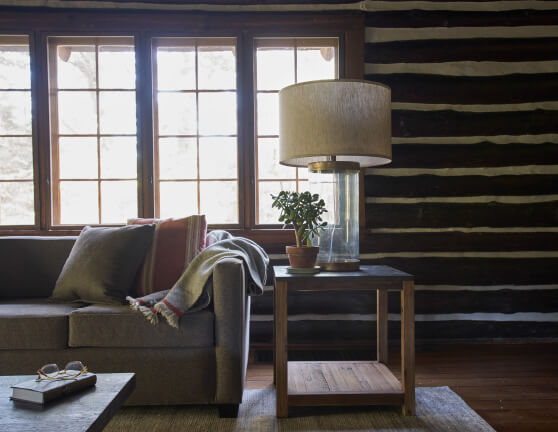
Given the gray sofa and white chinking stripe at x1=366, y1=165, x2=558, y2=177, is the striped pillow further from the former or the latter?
white chinking stripe at x1=366, y1=165, x2=558, y2=177

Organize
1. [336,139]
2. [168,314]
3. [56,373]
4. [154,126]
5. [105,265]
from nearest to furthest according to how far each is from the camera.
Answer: [56,373], [168,314], [336,139], [105,265], [154,126]

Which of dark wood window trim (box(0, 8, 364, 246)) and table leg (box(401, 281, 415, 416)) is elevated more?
dark wood window trim (box(0, 8, 364, 246))

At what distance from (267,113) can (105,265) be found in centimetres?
169

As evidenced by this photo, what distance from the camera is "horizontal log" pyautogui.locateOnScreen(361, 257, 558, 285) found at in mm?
3285

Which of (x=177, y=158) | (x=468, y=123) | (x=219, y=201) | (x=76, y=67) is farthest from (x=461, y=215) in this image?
(x=76, y=67)

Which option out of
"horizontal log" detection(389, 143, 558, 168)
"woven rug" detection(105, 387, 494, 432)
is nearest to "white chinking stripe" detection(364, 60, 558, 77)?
"horizontal log" detection(389, 143, 558, 168)

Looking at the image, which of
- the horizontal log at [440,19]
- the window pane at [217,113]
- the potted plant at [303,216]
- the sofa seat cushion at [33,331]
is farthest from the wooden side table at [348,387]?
the horizontal log at [440,19]

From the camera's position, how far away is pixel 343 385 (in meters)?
2.17

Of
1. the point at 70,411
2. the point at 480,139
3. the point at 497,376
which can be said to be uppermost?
the point at 480,139

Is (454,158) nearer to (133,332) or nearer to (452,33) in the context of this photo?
(452,33)

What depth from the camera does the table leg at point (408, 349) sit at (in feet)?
6.75

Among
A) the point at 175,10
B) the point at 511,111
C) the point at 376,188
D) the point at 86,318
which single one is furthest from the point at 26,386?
the point at 511,111

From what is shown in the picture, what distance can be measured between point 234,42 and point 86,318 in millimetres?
2283

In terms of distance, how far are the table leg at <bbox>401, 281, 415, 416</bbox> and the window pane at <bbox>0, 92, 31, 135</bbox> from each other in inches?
120
